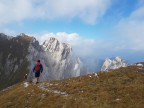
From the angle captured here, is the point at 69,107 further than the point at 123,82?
No

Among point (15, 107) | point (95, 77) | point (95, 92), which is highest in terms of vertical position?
point (95, 77)

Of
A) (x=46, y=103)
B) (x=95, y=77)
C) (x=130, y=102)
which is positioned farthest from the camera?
(x=95, y=77)

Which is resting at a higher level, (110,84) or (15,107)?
(110,84)

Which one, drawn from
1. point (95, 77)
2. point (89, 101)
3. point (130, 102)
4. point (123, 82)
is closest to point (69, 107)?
point (89, 101)

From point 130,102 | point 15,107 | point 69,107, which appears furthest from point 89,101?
point 15,107

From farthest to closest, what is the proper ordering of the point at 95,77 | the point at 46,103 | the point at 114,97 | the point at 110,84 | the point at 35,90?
the point at 95,77 → the point at 35,90 → the point at 110,84 → the point at 46,103 → the point at 114,97

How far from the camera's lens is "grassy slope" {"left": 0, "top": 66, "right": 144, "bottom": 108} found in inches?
1296

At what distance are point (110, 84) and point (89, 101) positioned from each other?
26.3 ft

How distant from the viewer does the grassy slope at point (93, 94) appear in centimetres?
3291

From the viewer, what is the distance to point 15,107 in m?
39.2

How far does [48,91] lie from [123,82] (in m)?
11.5

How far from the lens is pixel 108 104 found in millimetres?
31969

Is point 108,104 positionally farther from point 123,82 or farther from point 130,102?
point 123,82

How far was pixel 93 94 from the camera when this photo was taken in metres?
36.3
